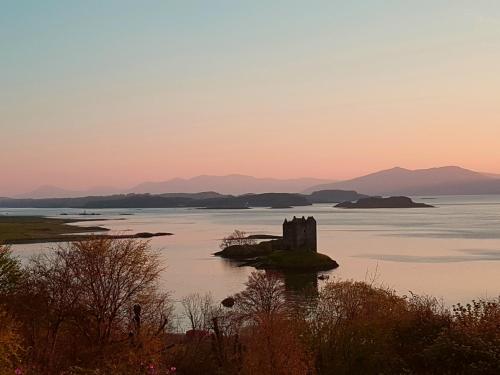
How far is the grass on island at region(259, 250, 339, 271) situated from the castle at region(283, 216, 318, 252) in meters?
3.30

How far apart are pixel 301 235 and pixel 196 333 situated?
70.8 metres

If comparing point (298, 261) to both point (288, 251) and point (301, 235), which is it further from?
point (301, 235)

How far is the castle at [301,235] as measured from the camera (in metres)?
111

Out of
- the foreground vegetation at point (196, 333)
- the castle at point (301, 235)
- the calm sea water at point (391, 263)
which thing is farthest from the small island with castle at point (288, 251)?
the foreground vegetation at point (196, 333)

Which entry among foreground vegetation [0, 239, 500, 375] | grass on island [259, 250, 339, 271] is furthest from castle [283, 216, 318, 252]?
foreground vegetation [0, 239, 500, 375]

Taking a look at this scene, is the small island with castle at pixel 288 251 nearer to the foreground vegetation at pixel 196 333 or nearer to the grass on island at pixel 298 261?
the grass on island at pixel 298 261

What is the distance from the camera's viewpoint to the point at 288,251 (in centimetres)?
11062

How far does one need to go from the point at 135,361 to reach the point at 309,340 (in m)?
9.72

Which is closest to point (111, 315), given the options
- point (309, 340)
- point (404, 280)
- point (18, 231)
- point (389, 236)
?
point (309, 340)

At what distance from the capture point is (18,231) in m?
163

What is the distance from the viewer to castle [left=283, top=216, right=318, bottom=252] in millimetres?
→ 110812

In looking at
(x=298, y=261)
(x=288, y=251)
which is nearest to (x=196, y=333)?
(x=298, y=261)

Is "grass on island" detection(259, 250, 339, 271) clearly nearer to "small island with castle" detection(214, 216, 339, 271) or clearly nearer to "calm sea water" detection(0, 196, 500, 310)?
"small island with castle" detection(214, 216, 339, 271)

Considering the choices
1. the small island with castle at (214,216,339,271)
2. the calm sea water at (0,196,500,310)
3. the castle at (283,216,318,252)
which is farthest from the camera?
the castle at (283,216,318,252)
